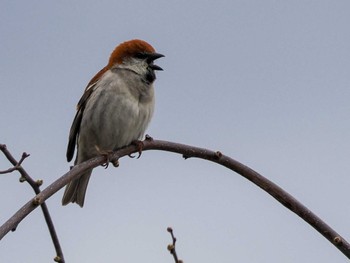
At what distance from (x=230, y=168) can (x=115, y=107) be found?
3.00 meters

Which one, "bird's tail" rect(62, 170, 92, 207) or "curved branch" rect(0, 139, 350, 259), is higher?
"bird's tail" rect(62, 170, 92, 207)

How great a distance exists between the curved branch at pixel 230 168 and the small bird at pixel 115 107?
238cm

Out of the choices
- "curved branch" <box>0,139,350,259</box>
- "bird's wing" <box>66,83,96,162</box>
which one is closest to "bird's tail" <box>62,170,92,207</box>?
"bird's wing" <box>66,83,96,162</box>

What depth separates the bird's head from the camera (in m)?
6.44

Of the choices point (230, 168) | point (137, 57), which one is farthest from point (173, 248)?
point (137, 57)

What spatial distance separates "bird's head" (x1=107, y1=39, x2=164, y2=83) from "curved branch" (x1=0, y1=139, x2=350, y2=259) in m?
2.92

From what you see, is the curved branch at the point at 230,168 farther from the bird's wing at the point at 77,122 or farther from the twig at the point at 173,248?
the bird's wing at the point at 77,122

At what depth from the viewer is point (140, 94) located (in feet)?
20.1

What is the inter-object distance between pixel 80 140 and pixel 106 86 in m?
0.67

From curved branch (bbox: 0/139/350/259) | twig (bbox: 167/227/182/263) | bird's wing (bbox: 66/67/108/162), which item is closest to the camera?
curved branch (bbox: 0/139/350/259)

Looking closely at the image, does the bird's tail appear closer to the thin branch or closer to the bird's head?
the bird's head

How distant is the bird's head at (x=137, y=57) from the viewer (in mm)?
6441

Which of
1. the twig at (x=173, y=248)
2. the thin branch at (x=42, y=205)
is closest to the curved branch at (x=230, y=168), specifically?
the thin branch at (x=42, y=205)

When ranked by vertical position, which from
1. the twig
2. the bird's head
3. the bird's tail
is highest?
the bird's head
